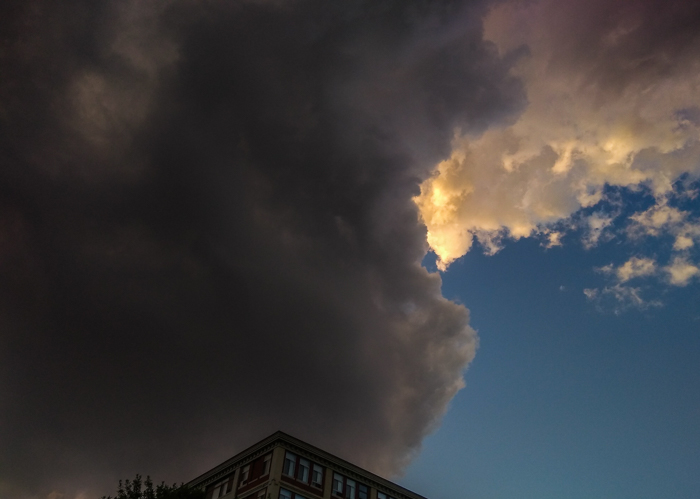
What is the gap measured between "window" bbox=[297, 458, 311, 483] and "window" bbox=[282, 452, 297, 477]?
76cm

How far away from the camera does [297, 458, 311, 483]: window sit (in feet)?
176

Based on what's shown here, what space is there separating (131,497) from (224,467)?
59.9ft

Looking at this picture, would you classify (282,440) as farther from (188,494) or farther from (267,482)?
(188,494)

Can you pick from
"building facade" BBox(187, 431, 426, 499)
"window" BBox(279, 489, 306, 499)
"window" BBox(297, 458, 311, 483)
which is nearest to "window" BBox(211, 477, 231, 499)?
"building facade" BBox(187, 431, 426, 499)

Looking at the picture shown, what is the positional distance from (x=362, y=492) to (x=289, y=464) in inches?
404

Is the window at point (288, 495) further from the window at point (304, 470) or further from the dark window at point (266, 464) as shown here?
the dark window at point (266, 464)

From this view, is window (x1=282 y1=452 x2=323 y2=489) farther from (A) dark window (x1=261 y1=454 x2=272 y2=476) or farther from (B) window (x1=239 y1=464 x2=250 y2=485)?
(B) window (x1=239 y1=464 x2=250 y2=485)

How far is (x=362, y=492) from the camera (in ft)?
192

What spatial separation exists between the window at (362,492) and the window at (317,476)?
5513mm

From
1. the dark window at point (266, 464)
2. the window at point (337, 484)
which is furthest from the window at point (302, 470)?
the window at point (337, 484)

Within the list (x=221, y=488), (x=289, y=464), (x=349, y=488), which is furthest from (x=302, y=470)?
(x=221, y=488)

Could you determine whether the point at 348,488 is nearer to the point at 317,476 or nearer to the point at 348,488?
the point at 348,488

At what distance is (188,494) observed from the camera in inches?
1700

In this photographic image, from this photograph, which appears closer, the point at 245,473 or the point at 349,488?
the point at 245,473
